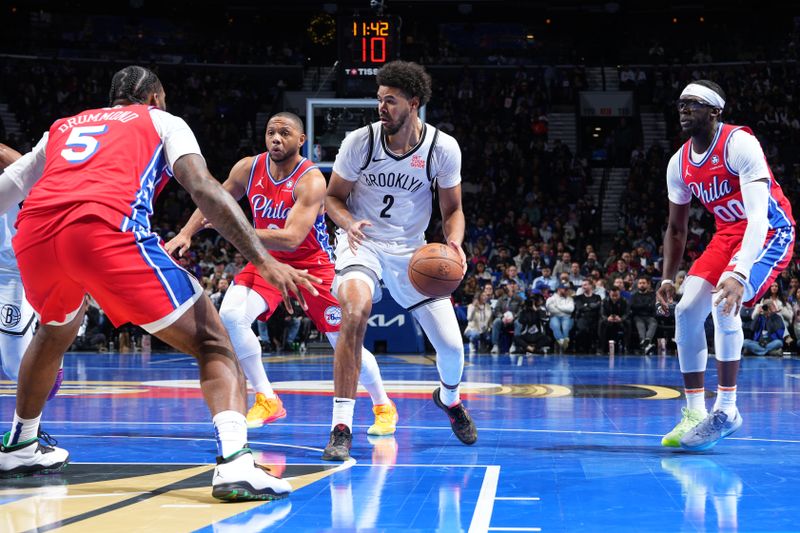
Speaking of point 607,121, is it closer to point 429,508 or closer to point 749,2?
point 749,2

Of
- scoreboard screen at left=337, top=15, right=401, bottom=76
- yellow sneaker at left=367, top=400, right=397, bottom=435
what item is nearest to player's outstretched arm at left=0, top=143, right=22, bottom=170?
yellow sneaker at left=367, top=400, right=397, bottom=435

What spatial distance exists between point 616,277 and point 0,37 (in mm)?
20616

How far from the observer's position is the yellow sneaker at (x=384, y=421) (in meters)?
6.29

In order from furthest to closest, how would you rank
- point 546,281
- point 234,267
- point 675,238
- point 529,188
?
point 529,188, point 234,267, point 546,281, point 675,238

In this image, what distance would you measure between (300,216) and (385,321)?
10.1 m

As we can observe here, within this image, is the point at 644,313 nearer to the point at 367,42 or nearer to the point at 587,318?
the point at 587,318

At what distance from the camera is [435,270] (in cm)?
581

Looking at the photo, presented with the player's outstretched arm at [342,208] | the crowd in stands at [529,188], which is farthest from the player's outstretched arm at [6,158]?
the crowd in stands at [529,188]

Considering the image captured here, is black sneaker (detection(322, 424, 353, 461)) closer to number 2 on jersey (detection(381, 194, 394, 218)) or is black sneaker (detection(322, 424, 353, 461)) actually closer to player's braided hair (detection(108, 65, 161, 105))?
number 2 on jersey (detection(381, 194, 394, 218))

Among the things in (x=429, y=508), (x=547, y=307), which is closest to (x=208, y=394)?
(x=429, y=508)

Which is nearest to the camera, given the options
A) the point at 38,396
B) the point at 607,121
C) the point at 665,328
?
the point at 38,396

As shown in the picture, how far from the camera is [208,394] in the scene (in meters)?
4.09

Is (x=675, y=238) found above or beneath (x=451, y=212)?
beneath

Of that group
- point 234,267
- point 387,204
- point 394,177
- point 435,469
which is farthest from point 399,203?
point 234,267
